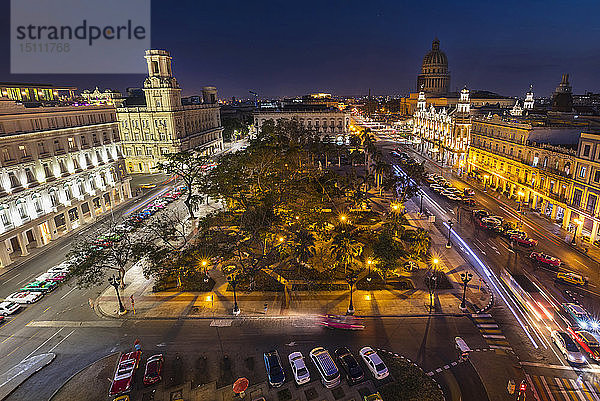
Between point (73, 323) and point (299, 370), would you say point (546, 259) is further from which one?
point (73, 323)

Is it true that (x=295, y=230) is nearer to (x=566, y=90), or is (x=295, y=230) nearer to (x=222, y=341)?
(x=222, y=341)

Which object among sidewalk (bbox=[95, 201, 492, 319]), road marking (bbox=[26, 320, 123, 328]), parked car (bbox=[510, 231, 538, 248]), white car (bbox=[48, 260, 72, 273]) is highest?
parked car (bbox=[510, 231, 538, 248])

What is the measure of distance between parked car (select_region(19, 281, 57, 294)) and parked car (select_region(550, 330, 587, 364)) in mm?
56784

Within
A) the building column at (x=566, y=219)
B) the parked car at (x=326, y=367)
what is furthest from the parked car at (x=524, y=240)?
the parked car at (x=326, y=367)

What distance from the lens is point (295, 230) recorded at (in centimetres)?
4809

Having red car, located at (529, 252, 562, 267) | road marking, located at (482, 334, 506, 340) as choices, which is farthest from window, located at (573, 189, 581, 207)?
road marking, located at (482, 334, 506, 340)

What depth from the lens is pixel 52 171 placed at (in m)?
57.3

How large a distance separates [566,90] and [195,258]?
111 meters

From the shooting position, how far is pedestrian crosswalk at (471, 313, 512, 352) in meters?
31.0

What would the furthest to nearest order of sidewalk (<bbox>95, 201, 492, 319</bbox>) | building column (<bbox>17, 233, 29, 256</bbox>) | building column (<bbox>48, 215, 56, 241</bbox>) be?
building column (<bbox>48, 215, 56, 241</bbox>), building column (<bbox>17, 233, 29, 256</bbox>), sidewalk (<bbox>95, 201, 492, 319</bbox>)

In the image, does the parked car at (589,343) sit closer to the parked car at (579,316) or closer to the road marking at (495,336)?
the parked car at (579,316)

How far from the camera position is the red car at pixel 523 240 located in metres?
49.8

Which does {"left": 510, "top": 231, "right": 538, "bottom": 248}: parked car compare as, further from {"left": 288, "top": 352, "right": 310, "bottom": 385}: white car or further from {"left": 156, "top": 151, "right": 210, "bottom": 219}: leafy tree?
{"left": 156, "top": 151, "right": 210, "bottom": 219}: leafy tree

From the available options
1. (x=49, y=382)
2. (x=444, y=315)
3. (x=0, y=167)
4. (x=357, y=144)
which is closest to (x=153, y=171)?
(x=0, y=167)
